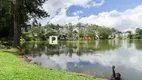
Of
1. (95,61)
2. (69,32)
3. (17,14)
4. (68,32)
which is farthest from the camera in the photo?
(69,32)

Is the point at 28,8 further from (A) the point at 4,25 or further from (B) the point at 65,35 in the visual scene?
(B) the point at 65,35

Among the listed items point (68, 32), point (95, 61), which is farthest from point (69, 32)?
point (95, 61)

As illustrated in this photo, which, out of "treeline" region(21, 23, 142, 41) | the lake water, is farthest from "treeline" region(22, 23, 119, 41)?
the lake water

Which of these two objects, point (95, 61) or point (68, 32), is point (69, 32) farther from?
point (95, 61)

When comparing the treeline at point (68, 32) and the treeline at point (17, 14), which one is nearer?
the treeline at point (17, 14)

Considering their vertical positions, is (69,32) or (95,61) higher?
(69,32)

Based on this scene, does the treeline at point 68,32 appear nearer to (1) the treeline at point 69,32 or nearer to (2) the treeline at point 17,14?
(1) the treeline at point 69,32

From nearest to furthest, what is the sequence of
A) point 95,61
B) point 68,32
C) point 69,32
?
point 95,61 → point 68,32 → point 69,32

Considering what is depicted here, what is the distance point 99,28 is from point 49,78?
144470mm

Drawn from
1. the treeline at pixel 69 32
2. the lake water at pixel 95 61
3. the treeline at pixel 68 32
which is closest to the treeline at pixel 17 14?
the lake water at pixel 95 61

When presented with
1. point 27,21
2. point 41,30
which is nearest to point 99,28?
point 41,30

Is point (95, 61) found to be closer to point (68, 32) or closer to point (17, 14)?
point (17, 14)

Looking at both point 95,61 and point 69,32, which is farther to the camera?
point 69,32

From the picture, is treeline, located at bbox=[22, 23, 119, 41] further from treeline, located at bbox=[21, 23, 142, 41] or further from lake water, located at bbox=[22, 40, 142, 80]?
lake water, located at bbox=[22, 40, 142, 80]
